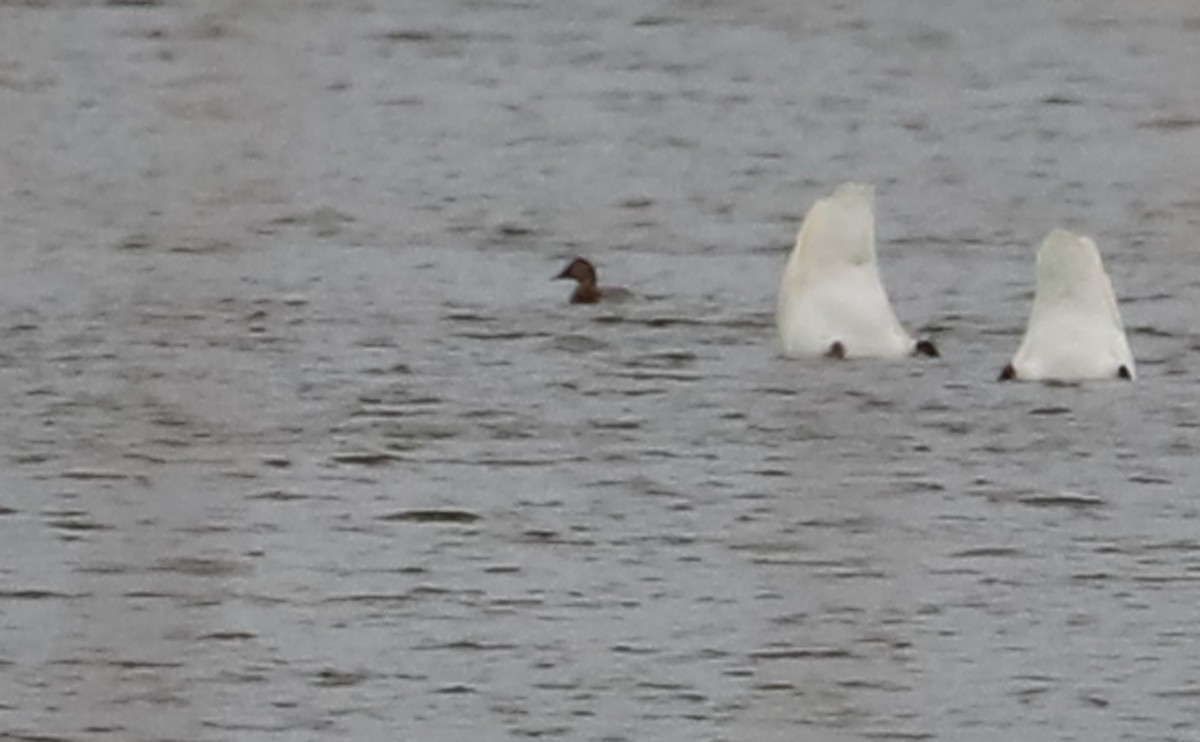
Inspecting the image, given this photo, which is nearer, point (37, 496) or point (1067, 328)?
point (37, 496)

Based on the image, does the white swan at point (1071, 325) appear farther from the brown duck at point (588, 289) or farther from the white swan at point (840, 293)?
the brown duck at point (588, 289)

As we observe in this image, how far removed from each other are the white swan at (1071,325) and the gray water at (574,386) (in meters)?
0.05

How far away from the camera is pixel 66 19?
8516 mm

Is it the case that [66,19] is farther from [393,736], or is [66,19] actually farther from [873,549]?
[393,736]

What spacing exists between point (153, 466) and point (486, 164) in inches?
81.0

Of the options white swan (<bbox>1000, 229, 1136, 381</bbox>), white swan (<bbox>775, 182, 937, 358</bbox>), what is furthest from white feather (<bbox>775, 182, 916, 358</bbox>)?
white swan (<bbox>1000, 229, 1136, 381</bbox>)

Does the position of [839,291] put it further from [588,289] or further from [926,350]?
[588,289]

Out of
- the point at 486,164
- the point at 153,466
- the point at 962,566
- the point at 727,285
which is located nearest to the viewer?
the point at 962,566

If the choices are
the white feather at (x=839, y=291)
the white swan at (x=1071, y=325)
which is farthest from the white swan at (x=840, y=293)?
the white swan at (x=1071, y=325)

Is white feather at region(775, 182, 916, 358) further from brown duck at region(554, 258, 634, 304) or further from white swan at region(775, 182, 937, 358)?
brown duck at region(554, 258, 634, 304)

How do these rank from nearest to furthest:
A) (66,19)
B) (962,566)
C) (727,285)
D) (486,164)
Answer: (962,566) → (727,285) → (486,164) → (66,19)

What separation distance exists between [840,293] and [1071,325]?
36 centimetres

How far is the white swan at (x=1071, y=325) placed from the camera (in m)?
5.81

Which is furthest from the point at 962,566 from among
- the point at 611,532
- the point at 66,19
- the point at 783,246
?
the point at 66,19
